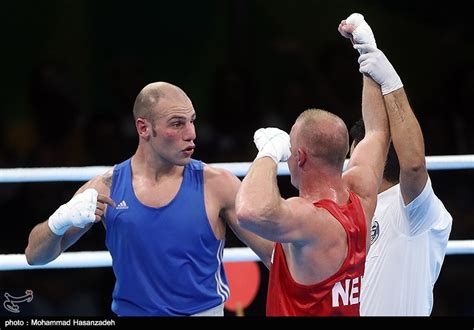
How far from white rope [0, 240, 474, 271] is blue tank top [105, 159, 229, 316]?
0.56 metres

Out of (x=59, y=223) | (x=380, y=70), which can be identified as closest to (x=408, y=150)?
(x=380, y=70)

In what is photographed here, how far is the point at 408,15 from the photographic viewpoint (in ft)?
22.4

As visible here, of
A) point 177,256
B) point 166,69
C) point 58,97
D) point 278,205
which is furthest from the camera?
point 166,69

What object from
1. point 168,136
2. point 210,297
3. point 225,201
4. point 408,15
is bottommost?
point 210,297

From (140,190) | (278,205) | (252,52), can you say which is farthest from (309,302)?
(252,52)

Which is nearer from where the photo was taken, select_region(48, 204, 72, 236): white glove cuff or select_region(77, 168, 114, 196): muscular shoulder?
select_region(48, 204, 72, 236): white glove cuff

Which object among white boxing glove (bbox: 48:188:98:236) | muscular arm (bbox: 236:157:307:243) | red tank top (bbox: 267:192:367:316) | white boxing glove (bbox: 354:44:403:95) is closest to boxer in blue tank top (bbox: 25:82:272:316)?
white boxing glove (bbox: 48:188:98:236)

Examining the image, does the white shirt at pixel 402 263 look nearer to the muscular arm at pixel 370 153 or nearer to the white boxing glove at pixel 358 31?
the muscular arm at pixel 370 153

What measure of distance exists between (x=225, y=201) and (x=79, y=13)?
12.6ft

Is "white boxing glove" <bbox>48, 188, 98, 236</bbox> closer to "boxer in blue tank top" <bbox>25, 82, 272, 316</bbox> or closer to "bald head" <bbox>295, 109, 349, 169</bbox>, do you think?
"boxer in blue tank top" <bbox>25, 82, 272, 316</bbox>

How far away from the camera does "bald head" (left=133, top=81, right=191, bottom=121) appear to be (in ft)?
10.8

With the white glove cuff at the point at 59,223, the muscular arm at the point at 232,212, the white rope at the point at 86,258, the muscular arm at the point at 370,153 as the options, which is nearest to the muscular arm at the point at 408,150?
the muscular arm at the point at 370,153

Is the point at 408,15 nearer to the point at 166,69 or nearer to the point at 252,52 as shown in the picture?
the point at 252,52

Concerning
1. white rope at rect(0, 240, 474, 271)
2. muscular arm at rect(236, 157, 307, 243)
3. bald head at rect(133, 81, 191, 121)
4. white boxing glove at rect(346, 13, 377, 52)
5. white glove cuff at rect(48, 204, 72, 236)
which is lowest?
white rope at rect(0, 240, 474, 271)
